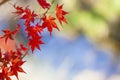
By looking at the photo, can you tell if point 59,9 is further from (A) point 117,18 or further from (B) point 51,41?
(A) point 117,18

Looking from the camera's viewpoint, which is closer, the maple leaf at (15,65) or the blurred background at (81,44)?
the maple leaf at (15,65)

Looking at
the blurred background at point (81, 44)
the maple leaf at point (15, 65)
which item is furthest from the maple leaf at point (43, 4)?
the blurred background at point (81, 44)

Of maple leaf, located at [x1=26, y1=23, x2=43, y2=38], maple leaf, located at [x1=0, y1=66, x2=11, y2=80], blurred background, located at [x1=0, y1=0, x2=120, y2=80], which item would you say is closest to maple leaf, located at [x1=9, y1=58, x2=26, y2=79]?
maple leaf, located at [x1=0, y1=66, x2=11, y2=80]

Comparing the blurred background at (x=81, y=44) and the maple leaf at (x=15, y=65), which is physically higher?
the blurred background at (x=81, y=44)

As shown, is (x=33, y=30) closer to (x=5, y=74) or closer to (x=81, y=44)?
(x=5, y=74)

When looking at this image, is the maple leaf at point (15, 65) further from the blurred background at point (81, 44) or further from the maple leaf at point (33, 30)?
the blurred background at point (81, 44)

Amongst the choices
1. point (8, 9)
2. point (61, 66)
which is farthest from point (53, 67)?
point (8, 9)

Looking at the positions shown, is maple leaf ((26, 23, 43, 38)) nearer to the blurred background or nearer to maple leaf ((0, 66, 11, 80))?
maple leaf ((0, 66, 11, 80))

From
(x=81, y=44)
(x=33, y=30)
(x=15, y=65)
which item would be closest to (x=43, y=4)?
(x=33, y=30)
